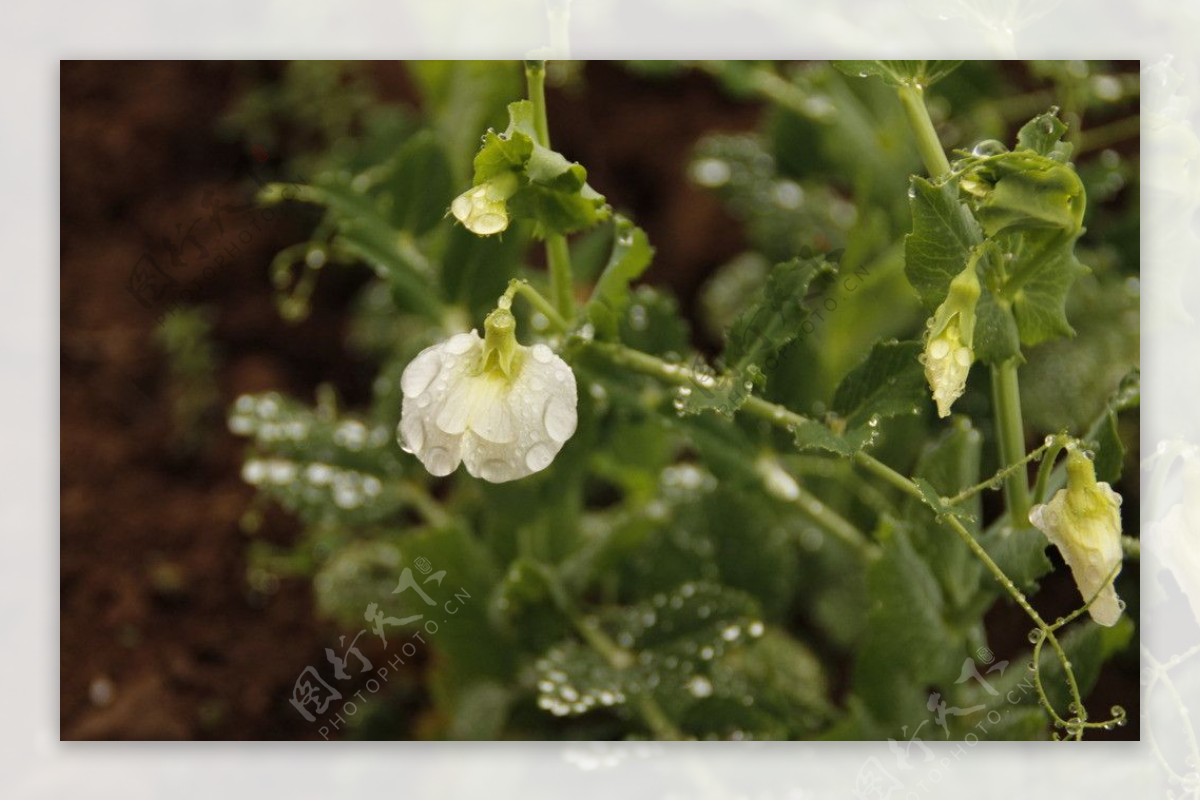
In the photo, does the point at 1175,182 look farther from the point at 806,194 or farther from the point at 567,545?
the point at 567,545

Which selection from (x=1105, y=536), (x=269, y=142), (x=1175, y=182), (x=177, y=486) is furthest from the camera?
(x=269, y=142)

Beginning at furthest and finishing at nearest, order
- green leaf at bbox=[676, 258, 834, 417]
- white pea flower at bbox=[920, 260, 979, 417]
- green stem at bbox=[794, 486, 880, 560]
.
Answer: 1. green stem at bbox=[794, 486, 880, 560]
2. green leaf at bbox=[676, 258, 834, 417]
3. white pea flower at bbox=[920, 260, 979, 417]

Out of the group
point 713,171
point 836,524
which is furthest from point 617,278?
point 713,171

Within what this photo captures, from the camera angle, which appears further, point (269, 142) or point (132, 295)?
point (269, 142)

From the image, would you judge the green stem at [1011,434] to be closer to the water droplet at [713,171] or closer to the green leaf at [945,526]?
the green leaf at [945,526]

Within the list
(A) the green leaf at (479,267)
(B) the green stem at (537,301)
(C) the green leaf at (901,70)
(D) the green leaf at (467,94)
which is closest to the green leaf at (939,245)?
(C) the green leaf at (901,70)

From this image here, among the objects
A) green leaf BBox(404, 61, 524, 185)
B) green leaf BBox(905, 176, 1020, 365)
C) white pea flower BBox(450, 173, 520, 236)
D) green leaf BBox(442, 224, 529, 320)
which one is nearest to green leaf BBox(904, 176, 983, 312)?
green leaf BBox(905, 176, 1020, 365)

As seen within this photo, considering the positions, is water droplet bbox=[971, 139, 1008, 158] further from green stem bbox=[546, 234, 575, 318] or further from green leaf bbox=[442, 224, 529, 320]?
green leaf bbox=[442, 224, 529, 320]

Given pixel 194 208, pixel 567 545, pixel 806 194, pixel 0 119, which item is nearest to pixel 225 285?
pixel 194 208
